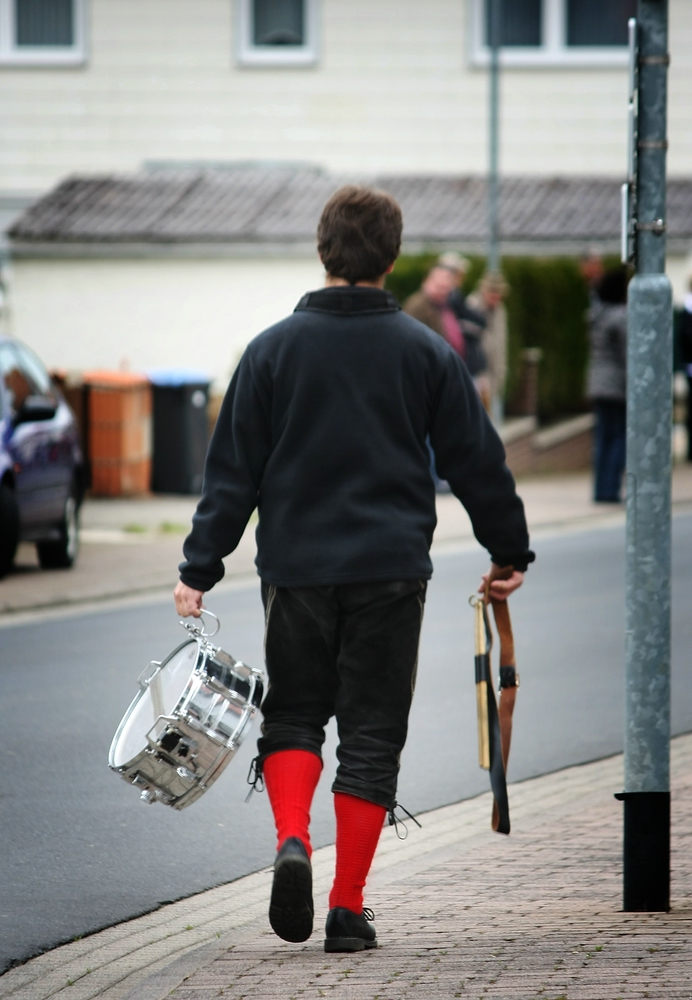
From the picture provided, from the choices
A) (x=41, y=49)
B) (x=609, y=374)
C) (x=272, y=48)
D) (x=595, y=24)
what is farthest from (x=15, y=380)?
(x=595, y=24)

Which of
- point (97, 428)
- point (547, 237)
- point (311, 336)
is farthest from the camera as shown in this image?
point (547, 237)

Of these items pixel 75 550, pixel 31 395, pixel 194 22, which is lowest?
pixel 75 550

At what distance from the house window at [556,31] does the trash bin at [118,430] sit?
41.4ft

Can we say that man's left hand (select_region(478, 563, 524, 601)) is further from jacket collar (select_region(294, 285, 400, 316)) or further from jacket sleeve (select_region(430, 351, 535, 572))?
jacket collar (select_region(294, 285, 400, 316))

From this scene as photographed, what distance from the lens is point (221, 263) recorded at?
22141 millimetres

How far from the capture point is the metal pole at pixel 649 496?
4.40 meters

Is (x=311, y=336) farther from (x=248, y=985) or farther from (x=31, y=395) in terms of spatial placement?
(x=31, y=395)

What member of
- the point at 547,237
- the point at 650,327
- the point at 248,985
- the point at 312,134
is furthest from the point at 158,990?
the point at 312,134

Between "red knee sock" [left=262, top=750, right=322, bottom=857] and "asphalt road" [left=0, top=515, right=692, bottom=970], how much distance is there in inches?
32.8

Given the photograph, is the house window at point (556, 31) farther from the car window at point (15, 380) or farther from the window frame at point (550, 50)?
the car window at point (15, 380)

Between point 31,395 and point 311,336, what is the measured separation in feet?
27.1

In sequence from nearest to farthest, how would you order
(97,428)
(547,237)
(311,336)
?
1. (311,336)
2. (97,428)
3. (547,237)

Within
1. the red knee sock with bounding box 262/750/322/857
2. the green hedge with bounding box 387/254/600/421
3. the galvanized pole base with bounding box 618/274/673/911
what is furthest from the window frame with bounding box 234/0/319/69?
the red knee sock with bounding box 262/750/322/857

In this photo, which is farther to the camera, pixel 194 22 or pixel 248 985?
pixel 194 22
